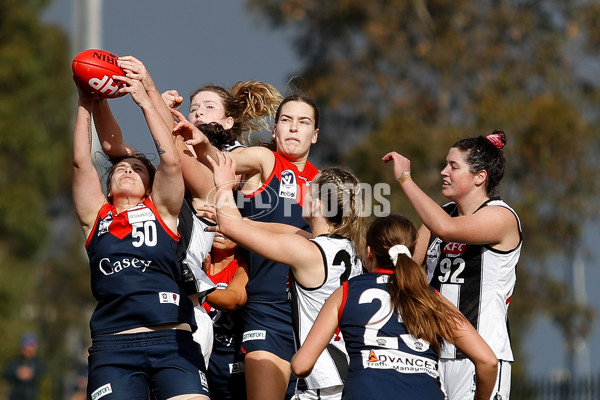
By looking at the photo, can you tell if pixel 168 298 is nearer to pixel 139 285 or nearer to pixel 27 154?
pixel 139 285

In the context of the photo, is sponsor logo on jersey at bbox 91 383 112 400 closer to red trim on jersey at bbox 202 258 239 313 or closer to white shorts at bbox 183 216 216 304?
white shorts at bbox 183 216 216 304

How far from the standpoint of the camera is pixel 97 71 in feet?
19.3

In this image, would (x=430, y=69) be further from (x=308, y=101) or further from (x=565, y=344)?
(x=308, y=101)

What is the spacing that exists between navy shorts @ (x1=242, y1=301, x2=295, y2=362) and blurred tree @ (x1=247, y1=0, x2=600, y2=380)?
15046 millimetres

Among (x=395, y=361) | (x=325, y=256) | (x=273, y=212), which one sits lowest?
(x=395, y=361)

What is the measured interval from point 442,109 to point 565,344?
6193mm

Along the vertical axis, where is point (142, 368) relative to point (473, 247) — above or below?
below

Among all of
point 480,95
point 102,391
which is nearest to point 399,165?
point 102,391

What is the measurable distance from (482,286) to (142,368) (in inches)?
82.0

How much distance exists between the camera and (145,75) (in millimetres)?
5898

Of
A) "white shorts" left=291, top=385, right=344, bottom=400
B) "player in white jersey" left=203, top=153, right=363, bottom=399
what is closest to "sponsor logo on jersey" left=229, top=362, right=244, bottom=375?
"player in white jersey" left=203, top=153, right=363, bottom=399

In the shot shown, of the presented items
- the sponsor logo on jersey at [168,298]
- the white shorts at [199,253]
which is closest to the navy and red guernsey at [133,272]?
the sponsor logo on jersey at [168,298]

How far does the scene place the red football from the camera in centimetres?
590

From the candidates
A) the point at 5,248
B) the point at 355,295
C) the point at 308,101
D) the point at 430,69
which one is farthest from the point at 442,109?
the point at 355,295
